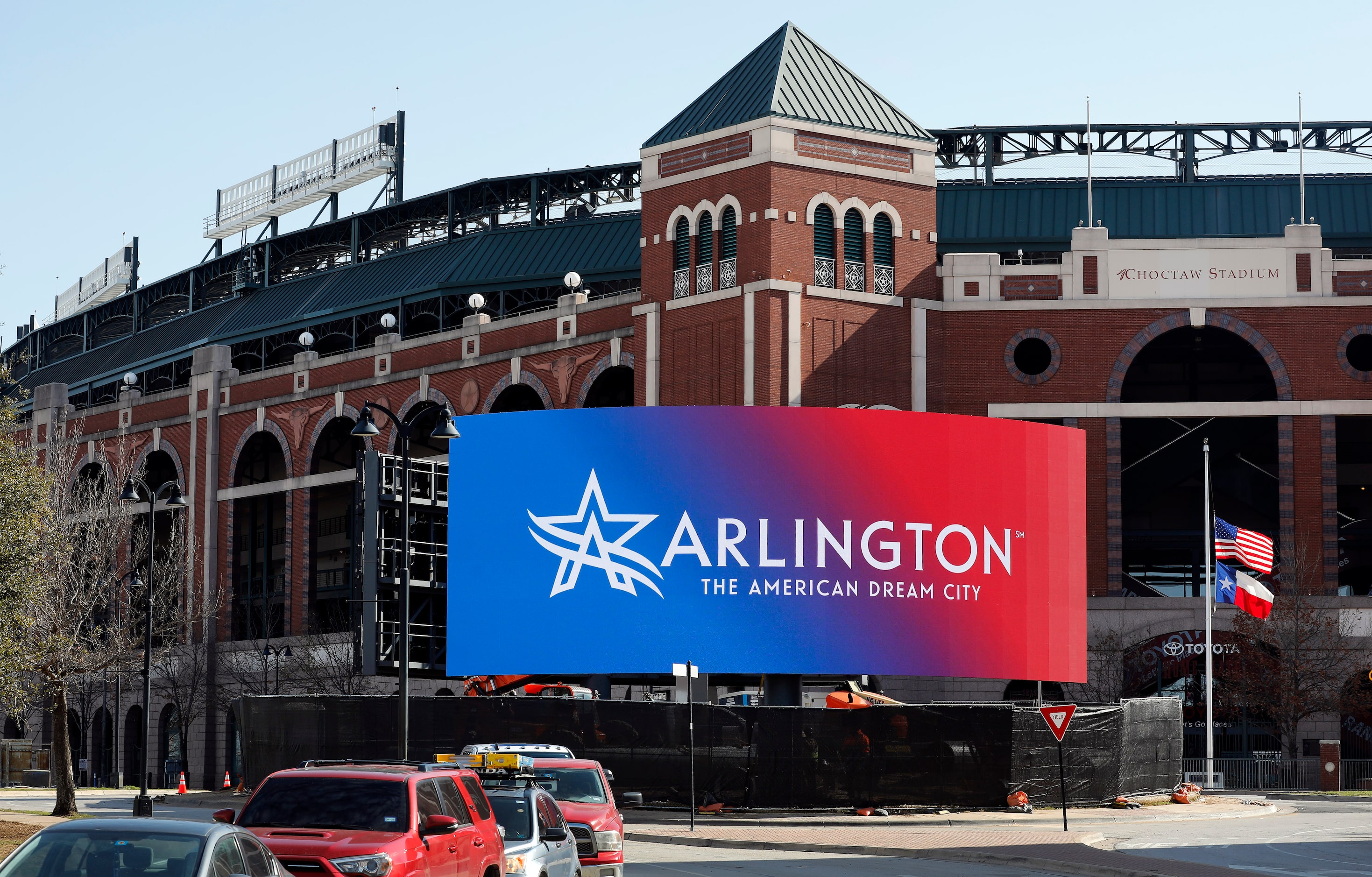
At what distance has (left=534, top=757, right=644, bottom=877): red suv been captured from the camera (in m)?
21.9

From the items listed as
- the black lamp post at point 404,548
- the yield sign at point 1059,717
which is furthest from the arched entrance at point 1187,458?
the black lamp post at point 404,548

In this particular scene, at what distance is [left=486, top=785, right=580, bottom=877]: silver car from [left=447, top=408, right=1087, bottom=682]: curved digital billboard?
87.2 ft

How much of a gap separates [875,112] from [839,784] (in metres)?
29.9

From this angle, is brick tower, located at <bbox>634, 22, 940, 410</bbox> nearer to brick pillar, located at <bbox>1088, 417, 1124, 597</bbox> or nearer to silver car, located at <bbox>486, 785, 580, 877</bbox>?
brick pillar, located at <bbox>1088, 417, 1124, 597</bbox>

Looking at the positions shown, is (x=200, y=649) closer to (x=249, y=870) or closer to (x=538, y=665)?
(x=538, y=665)

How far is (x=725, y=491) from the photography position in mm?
47688

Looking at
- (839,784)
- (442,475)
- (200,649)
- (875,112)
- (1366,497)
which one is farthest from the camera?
(200,649)

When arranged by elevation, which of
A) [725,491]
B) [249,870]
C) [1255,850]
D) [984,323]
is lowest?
[1255,850]

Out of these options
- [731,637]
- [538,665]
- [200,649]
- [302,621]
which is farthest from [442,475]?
[200,649]

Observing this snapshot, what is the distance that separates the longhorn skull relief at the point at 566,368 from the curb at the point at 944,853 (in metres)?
31.7

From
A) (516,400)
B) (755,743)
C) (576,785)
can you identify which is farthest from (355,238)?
(576,785)

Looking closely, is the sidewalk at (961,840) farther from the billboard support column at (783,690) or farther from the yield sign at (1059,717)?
the billboard support column at (783,690)

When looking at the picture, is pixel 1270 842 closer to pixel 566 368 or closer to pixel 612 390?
pixel 566 368

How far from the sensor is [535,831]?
1894cm
